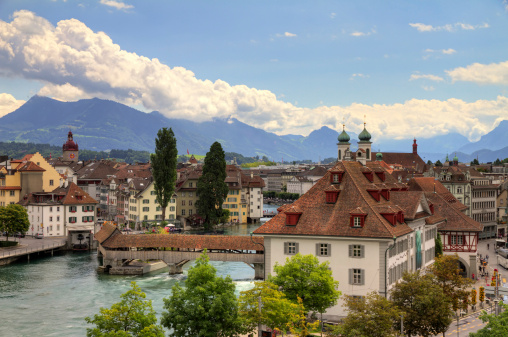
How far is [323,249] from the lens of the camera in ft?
161

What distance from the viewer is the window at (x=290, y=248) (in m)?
50.2

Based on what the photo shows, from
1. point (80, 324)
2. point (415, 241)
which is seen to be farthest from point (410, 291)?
point (80, 324)

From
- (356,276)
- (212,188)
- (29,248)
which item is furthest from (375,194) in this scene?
(212,188)

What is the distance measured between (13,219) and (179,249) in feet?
118

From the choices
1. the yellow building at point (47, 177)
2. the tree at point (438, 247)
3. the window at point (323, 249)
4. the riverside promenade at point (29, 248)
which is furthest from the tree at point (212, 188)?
the window at point (323, 249)

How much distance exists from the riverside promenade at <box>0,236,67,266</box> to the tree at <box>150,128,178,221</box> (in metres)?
24.8

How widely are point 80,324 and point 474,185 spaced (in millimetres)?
93278

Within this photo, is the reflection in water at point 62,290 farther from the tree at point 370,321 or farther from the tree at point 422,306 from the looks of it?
the tree at point 422,306

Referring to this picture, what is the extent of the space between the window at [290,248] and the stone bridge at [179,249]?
73.3 ft

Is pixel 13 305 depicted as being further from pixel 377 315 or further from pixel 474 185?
pixel 474 185

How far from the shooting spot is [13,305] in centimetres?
6138

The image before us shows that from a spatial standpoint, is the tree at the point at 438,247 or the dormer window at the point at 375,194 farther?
the tree at the point at 438,247

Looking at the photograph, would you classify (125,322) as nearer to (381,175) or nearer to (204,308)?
(204,308)

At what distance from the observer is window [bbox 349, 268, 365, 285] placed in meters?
48.2
